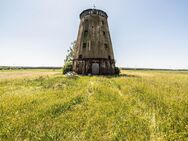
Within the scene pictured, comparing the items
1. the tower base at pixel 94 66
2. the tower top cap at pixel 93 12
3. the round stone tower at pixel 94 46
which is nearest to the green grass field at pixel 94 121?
the tower base at pixel 94 66

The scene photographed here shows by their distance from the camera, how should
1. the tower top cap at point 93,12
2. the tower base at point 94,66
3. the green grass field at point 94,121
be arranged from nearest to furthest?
the green grass field at point 94,121
the tower base at point 94,66
the tower top cap at point 93,12

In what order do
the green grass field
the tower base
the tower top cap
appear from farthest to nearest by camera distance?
the tower top cap → the tower base → the green grass field

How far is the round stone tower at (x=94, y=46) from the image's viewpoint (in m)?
32.2

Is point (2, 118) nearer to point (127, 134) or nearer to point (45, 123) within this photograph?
point (45, 123)

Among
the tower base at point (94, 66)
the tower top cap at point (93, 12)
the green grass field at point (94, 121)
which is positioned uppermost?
the tower top cap at point (93, 12)

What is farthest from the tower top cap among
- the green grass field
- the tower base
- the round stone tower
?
the green grass field

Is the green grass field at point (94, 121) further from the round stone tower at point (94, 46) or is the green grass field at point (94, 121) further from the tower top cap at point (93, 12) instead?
the tower top cap at point (93, 12)

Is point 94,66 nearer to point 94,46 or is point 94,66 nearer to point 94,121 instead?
point 94,46

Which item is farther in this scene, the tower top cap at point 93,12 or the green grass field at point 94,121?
the tower top cap at point 93,12

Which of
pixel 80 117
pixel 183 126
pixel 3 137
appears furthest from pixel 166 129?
pixel 3 137

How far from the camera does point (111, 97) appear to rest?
11.4 metres

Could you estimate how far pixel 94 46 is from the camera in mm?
32500

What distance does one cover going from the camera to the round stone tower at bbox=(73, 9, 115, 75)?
106 ft

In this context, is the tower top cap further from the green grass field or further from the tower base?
the green grass field
